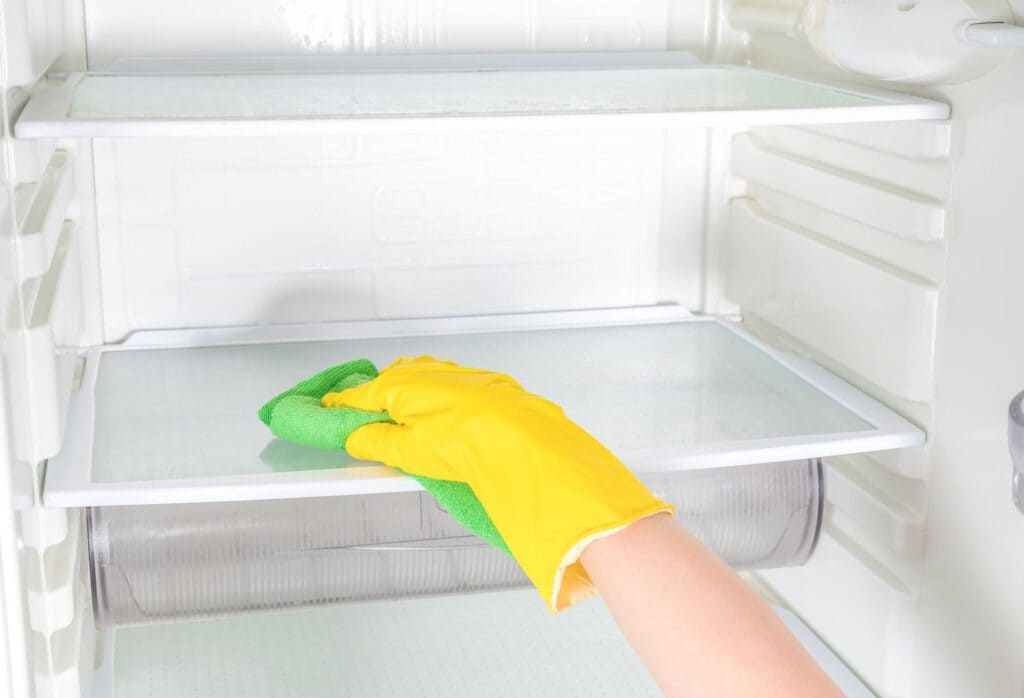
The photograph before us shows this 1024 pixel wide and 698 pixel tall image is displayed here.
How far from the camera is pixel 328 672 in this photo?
1.62 metres

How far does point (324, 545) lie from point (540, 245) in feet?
2.06

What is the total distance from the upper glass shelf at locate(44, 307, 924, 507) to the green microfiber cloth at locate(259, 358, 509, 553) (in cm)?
3

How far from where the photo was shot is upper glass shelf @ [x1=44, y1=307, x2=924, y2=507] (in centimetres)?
136

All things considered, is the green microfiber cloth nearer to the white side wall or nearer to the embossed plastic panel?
the embossed plastic panel

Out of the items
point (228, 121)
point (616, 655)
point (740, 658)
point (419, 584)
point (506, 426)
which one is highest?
point (228, 121)

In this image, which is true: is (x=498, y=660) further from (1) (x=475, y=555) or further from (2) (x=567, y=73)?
(2) (x=567, y=73)

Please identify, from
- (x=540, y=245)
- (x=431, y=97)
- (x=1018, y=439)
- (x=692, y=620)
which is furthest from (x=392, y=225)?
(x=1018, y=439)

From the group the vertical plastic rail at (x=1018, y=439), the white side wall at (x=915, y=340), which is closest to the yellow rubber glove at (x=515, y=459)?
the vertical plastic rail at (x=1018, y=439)

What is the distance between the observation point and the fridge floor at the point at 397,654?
1.59 meters

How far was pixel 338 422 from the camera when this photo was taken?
4.54 ft

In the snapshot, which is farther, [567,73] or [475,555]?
[567,73]

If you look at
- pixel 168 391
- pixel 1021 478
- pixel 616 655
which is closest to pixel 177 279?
pixel 168 391

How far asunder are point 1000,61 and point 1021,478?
0.56 meters

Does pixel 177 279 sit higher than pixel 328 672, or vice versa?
pixel 177 279
